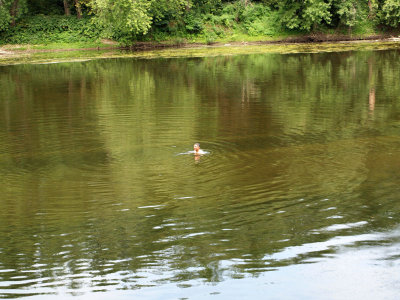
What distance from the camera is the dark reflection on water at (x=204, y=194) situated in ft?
28.9

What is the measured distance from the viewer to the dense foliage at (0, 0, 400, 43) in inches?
2035

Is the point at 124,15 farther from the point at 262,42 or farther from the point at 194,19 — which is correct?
the point at 262,42

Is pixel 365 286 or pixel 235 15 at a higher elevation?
pixel 235 15

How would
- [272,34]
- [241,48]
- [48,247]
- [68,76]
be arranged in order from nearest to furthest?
[48,247] < [68,76] < [241,48] < [272,34]

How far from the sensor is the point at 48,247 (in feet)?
33.2

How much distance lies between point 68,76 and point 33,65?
8.31 metres

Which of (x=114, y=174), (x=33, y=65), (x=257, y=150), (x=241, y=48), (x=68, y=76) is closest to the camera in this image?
(x=114, y=174)

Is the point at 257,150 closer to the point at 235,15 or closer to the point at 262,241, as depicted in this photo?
the point at 262,241

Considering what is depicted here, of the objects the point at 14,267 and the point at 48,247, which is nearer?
the point at 14,267

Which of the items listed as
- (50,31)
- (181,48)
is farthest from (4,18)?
(181,48)

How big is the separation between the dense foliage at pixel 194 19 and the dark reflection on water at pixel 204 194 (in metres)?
27.0

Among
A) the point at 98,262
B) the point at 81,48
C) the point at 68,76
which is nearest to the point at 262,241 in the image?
the point at 98,262

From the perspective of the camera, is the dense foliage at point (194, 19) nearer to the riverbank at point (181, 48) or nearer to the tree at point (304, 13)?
the tree at point (304, 13)

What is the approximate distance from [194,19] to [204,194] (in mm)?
45018
